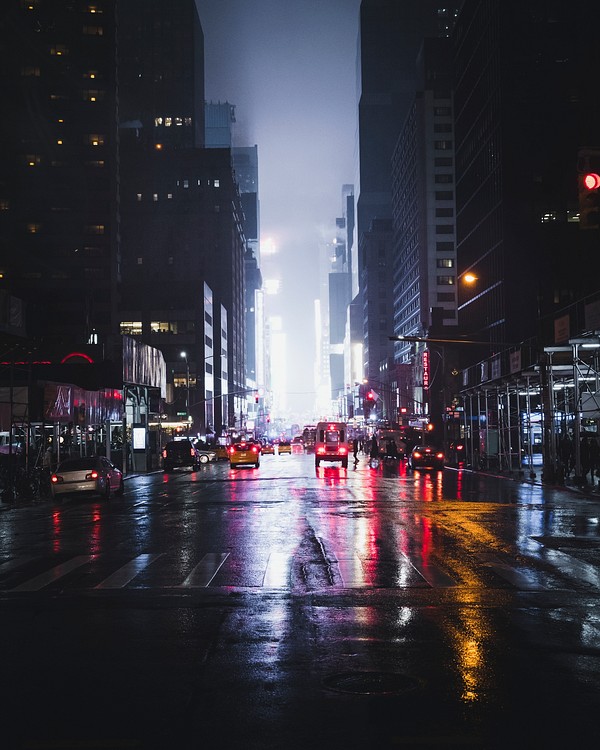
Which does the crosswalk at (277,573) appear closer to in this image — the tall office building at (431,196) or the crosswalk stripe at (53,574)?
the crosswalk stripe at (53,574)

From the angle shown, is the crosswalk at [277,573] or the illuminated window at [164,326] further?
the illuminated window at [164,326]

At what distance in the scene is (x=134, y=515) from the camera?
24672 mm

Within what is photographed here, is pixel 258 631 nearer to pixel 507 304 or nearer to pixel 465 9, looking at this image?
pixel 507 304

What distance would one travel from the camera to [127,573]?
13.6 metres

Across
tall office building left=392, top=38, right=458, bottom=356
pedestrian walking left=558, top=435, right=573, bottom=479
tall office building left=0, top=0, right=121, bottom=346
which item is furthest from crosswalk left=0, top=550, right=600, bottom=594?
tall office building left=392, top=38, right=458, bottom=356

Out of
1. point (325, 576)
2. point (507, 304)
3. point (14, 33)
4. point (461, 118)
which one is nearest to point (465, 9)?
point (461, 118)

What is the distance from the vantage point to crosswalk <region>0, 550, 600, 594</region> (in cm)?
1228

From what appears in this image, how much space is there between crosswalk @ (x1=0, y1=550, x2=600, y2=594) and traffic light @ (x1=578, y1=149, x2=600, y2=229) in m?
5.65

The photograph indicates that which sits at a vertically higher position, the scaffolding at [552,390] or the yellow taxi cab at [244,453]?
the scaffolding at [552,390]

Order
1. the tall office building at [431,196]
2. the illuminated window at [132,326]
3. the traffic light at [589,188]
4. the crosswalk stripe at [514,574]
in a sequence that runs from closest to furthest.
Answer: the crosswalk stripe at [514,574]
the traffic light at [589,188]
the illuminated window at [132,326]
the tall office building at [431,196]

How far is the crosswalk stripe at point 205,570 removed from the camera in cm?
1252

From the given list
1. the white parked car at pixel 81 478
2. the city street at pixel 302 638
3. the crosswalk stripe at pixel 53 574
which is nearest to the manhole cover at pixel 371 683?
the city street at pixel 302 638

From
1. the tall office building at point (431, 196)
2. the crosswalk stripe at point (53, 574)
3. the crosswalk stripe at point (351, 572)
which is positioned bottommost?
the crosswalk stripe at point (351, 572)

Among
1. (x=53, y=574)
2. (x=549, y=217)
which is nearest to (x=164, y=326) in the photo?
(x=549, y=217)
